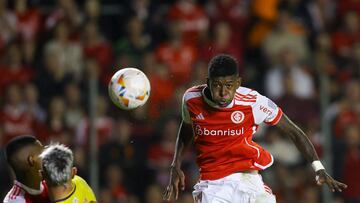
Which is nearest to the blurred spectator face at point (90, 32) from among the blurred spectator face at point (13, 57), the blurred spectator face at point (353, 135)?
the blurred spectator face at point (13, 57)

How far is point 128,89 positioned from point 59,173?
204cm

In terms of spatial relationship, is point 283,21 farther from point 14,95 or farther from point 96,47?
point 14,95

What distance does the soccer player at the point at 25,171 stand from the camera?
7980 millimetres

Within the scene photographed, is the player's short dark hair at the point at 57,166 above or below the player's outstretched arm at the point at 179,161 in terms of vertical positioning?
above

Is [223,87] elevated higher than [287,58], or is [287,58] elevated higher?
[223,87]

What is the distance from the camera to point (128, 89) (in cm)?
912

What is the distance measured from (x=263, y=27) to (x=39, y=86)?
3.32 meters

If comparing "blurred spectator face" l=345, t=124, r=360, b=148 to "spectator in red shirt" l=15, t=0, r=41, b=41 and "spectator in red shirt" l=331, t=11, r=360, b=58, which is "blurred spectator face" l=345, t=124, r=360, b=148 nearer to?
"spectator in red shirt" l=331, t=11, r=360, b=58

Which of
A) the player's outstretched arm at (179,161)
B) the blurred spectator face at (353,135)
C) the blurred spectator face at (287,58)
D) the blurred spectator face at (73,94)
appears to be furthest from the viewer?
the blurred spectator face at (287,58)

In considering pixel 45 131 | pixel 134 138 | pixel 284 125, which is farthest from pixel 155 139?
pixel 284 125

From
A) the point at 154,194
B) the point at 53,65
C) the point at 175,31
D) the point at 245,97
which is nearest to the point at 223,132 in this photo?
the point at 245,97

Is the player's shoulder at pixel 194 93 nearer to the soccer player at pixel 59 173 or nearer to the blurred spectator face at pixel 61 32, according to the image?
the soccer player at pixel 59 173

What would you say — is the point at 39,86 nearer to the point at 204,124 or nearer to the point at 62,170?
the point at 204,124

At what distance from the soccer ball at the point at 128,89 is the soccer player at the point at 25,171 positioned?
1.30 m
